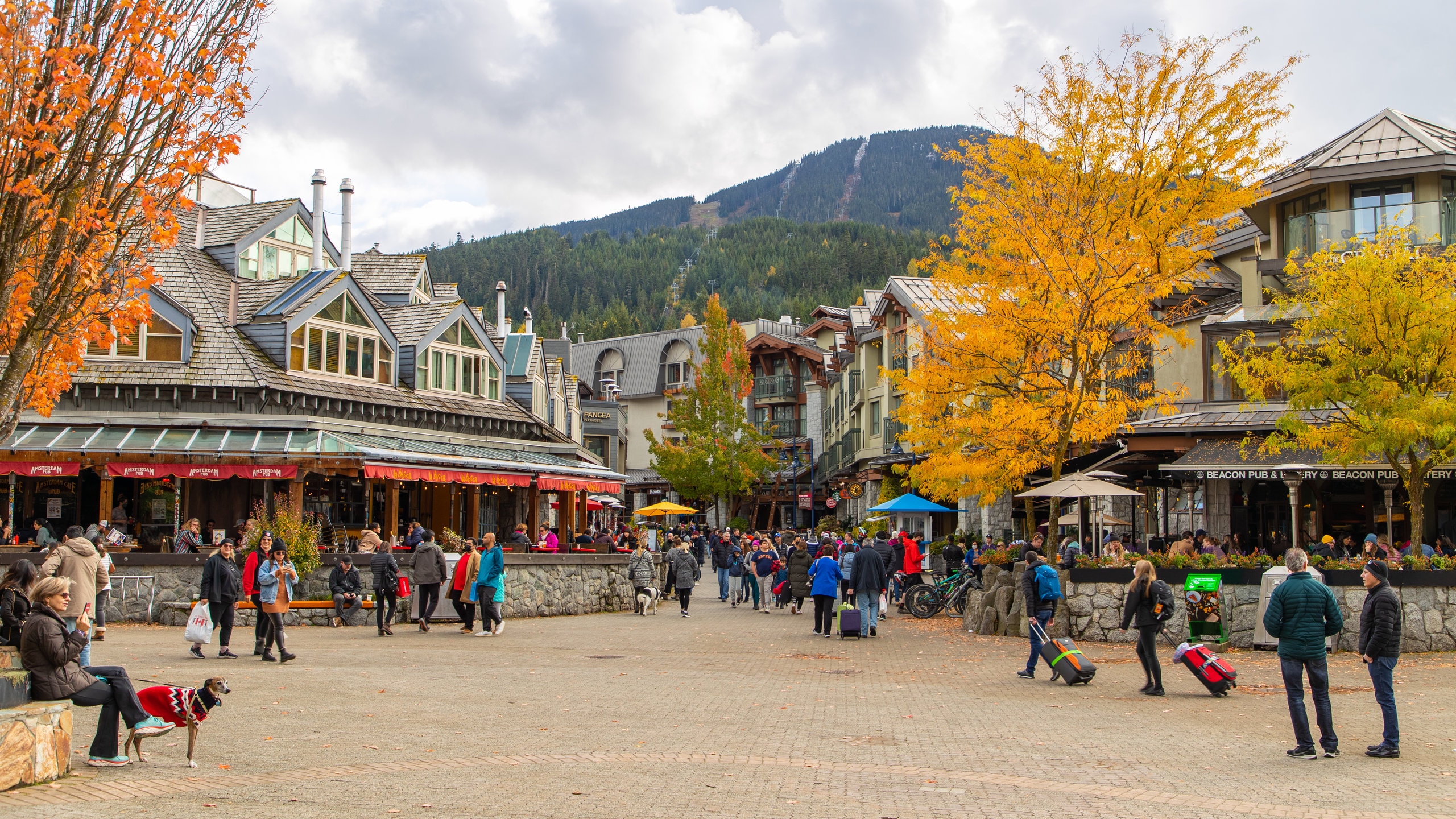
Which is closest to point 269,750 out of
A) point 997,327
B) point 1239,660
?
point 1239,660

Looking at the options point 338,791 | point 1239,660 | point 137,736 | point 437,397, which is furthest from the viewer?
point 437,397

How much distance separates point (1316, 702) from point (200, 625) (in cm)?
1223

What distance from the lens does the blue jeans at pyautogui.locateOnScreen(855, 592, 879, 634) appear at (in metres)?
19.9

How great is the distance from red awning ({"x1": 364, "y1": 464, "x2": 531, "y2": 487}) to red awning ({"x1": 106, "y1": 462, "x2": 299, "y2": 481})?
1.76 meters

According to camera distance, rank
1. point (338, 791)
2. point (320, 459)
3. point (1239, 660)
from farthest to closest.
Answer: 1. point (320, 459)
2. point (1239, 660)
3. point (338, 791)

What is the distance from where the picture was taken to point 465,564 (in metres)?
20.7

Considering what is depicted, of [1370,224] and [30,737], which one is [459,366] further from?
[30,737]

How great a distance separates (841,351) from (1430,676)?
45470mm

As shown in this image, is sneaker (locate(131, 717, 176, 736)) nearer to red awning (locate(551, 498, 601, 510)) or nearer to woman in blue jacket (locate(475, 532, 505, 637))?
woman in blue jacket (locate(475, 532, 505, 637))

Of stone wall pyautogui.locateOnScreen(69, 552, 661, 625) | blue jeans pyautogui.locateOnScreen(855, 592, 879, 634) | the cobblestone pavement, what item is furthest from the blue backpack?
stone wall pyautogui.locateOnScreen(69, 552, 661, 625)

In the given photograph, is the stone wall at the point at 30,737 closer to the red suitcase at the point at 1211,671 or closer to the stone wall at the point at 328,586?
the red suitcase at the point at 1211,671

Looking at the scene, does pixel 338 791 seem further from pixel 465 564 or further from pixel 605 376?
pixel 605 376

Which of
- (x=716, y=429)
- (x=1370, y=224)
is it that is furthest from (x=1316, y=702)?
(x=716, y=429)

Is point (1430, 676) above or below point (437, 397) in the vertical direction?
below
